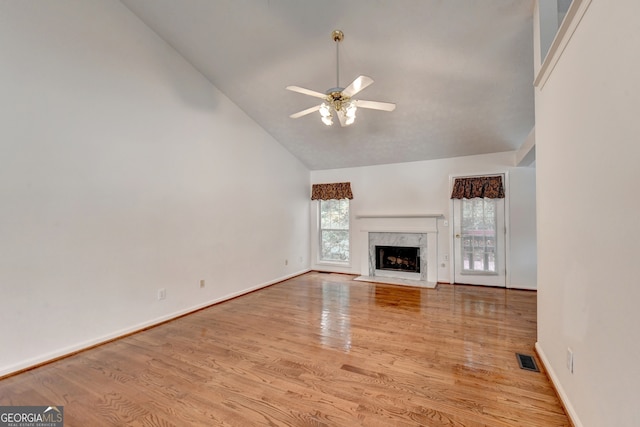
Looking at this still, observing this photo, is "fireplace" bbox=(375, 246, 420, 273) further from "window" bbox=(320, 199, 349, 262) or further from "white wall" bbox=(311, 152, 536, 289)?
"window" bbox=(320, 199, 349, 262)

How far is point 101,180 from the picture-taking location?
292 centimetres

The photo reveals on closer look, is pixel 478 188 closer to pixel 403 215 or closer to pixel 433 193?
pixel 433 193

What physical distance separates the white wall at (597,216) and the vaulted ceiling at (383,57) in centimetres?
115

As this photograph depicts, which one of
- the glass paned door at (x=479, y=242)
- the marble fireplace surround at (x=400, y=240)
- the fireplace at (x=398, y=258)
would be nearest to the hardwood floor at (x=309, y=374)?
the glass paned door at (x=479, y=242)

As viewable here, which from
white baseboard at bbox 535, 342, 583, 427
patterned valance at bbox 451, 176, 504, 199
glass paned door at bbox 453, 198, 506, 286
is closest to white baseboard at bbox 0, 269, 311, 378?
white baseboard at bbox 535, 342, 583, 427

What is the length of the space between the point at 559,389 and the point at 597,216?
1.35 m

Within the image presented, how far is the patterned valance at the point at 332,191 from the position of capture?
6.19m

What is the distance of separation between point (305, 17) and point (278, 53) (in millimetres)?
653

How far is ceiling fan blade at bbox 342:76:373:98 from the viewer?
2329 mm

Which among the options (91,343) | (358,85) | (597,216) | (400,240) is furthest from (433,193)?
(91,343)

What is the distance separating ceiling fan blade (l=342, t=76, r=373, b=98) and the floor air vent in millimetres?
2747

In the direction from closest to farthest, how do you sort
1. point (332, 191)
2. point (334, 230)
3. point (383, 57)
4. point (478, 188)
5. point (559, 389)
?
point (559, 389)
point (383, 57)
point (478, 188)
point (332, 191)
point (334, 230)

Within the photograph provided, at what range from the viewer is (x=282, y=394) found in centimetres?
202

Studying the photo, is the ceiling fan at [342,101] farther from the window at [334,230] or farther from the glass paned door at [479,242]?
the window at [334,230]
